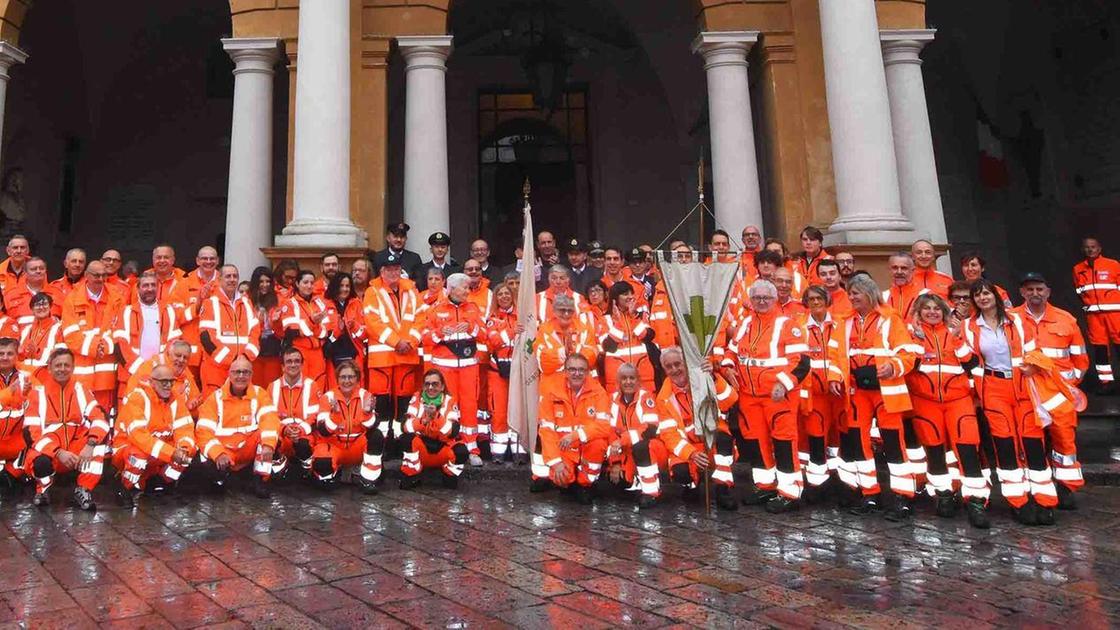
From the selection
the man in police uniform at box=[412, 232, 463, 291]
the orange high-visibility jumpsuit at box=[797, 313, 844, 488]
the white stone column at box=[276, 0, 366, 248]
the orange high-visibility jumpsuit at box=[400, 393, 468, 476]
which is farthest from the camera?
the white stone column at box=[276, 0, 366, 248]

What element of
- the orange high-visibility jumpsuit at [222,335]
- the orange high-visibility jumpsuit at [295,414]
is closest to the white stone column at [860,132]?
the orange high-visibility jumpsuit at [295,414]

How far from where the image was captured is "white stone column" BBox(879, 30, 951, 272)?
34.2ft

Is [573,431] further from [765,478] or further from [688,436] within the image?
[765,478]

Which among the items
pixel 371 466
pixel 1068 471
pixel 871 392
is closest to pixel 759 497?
pixel 871 392

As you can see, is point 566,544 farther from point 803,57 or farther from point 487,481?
point 803,57

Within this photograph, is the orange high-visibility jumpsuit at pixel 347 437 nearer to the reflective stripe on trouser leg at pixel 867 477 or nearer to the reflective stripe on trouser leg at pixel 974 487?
the reflective stripe on trouser leg at pixel 867 477

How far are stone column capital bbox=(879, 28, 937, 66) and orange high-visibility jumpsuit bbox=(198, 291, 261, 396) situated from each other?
918 cm

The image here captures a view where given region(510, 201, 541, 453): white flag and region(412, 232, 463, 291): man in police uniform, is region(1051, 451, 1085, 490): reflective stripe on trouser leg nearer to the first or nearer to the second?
region(510, 201, 541, 453): white flag

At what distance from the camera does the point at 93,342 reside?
686cm

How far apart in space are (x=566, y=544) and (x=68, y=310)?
5257 mm

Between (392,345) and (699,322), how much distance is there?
2.92 metres

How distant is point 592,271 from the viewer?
8594mm

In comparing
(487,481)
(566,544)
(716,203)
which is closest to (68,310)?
(487,481)

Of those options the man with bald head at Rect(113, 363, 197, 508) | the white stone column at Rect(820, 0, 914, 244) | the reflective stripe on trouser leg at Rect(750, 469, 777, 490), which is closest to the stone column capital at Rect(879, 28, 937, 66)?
the white stone column at Rect(820, 0, 914, 244)
